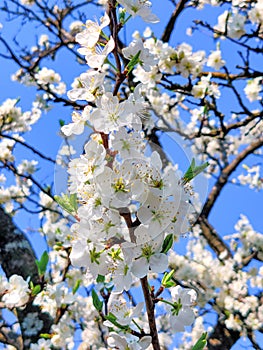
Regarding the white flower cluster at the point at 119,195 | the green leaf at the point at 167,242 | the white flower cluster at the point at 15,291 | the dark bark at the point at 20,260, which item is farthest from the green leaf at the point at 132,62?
the dark bark at the point at 20,260

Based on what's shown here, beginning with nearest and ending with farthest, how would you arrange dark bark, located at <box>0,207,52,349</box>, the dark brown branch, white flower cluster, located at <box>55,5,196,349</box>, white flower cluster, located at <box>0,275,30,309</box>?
white flower cluster, located at <box>55,5,196,349</box> → white flower cluster, located at <box>0,275,30,309</box> → dark bark, located at <box>0,207,52,349</box> → the dark brown branch

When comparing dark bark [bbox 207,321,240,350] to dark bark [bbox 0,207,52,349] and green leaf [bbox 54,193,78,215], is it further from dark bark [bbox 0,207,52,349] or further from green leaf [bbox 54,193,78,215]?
green leaf [bbox 54,193,78,215]

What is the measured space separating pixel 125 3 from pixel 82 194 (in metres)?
0.42

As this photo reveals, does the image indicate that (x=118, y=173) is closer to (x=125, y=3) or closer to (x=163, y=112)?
(x=125, y=3)

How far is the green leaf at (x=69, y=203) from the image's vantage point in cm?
79

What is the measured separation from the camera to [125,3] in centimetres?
83

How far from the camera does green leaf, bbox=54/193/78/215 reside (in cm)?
79

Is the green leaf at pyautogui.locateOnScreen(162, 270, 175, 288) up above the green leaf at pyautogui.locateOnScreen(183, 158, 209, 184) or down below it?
below

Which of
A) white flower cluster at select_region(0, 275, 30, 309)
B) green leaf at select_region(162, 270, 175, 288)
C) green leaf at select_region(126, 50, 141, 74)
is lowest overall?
green leaf at select_region(162, 270, 175, 288)

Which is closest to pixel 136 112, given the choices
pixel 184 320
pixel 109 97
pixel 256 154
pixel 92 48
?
pixel 109 97

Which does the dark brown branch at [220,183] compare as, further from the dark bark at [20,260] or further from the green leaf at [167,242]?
the green leaf at [167,242]

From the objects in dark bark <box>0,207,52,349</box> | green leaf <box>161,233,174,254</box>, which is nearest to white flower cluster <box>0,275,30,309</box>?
dark bark <box>0,207,52,349</box>

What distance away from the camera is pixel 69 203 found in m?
0.80

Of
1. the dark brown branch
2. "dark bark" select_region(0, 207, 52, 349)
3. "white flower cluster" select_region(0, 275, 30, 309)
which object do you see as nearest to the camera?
"white flower cluster" select_region(0, 275, 30, 309)
